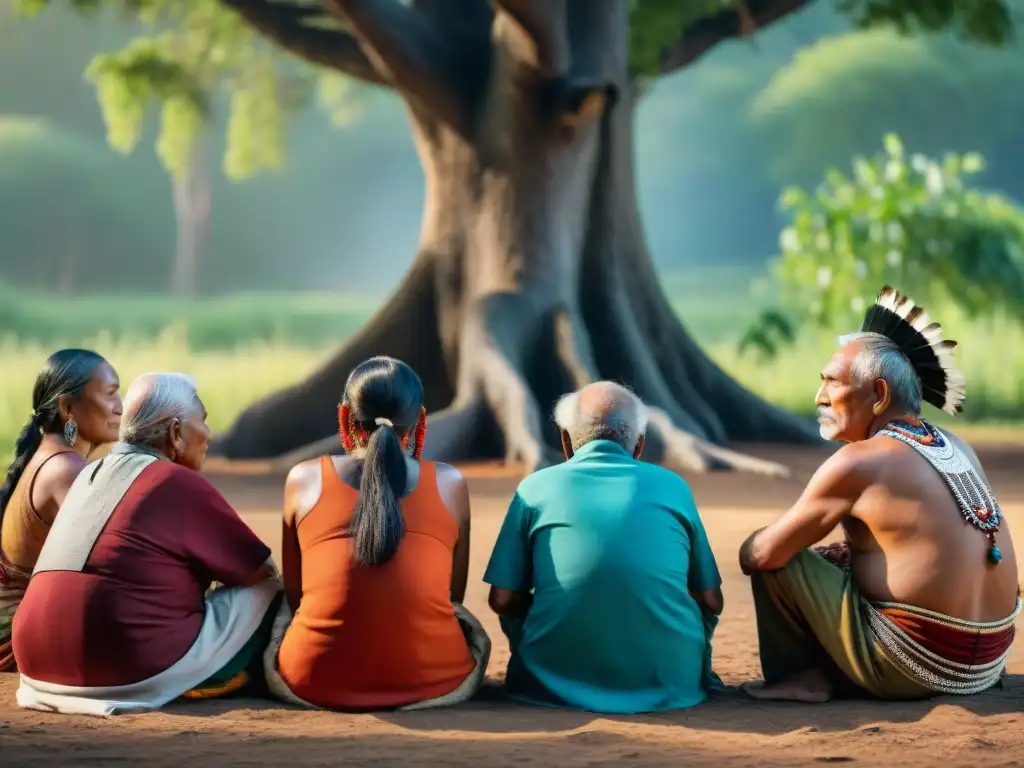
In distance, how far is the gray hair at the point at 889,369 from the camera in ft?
14.4

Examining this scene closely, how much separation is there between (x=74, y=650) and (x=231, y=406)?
12.2 metres

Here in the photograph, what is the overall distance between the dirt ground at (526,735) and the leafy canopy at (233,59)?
360 inches

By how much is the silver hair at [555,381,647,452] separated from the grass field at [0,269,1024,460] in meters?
9.19

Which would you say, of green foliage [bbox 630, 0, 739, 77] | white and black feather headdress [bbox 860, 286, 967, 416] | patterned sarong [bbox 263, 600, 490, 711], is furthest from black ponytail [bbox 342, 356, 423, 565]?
green foliage [bbox 630, 0, 739, 77]

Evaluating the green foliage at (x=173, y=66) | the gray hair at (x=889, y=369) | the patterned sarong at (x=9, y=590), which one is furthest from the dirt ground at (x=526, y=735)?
the green foliage at (x=173, y=66)

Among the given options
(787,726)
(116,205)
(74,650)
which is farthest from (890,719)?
(116,205)

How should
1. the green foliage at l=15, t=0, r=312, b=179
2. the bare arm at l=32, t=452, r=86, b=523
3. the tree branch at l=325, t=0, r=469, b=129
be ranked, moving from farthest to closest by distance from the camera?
the green foliage at l=15, t=0, r=312, b=179 < the tree branch at l=325, t=0, r=469, b=129 < the bare arm at l=32, t=452, r=86, b=523

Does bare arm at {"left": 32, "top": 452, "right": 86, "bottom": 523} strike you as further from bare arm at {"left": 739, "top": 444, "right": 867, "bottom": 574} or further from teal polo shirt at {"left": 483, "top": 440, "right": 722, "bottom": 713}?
bare arm at {"left": 739, "top": 444, "right": 867, "bottom": 574}

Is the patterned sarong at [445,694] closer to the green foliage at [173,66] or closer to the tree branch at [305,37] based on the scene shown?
the tree branch at [305,37]

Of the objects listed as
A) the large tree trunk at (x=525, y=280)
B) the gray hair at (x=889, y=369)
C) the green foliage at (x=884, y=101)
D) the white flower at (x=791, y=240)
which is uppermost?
the green foliage at (x=884, y=101)

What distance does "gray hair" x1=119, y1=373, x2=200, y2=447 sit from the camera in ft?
14.1

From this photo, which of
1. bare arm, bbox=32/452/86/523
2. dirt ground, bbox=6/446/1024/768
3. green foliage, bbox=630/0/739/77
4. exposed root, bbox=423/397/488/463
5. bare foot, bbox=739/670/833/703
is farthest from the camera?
green foliage, bbox=630/0/739/77

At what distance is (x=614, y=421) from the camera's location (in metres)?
4.38

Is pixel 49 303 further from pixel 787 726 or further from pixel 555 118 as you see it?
pixel 787 726
